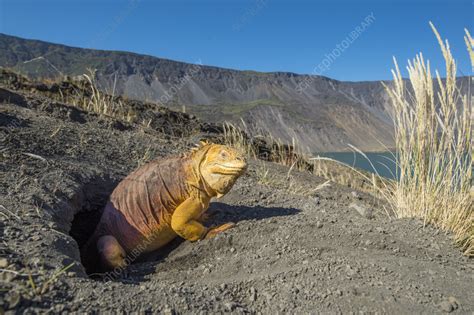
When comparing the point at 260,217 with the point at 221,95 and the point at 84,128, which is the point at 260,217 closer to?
the point at 84,128

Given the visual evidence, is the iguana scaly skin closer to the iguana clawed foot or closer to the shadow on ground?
the iguana clawed foot

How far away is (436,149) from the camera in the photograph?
199 inches

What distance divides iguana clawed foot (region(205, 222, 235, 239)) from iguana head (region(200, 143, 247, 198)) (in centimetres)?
46

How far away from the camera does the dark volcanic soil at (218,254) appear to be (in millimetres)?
2880

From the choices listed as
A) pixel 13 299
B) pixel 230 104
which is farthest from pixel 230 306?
pixel 230 104

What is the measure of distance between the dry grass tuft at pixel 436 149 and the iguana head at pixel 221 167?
230 cm

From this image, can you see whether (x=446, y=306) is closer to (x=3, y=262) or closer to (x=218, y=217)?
(x=218, y=217)

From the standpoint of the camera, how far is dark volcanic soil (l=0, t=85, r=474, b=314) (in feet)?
9.45

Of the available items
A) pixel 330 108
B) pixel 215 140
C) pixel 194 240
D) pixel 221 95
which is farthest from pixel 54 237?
pixel 221 95

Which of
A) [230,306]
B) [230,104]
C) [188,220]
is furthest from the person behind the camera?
[230,104]

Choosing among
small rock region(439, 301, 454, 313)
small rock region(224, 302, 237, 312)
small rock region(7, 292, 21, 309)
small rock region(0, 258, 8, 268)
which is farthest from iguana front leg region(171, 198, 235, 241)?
small rock region(439, 301, 454, 313)

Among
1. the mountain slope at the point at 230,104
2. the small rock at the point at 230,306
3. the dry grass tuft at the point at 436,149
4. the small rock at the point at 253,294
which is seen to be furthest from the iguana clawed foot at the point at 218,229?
the mountain slope at the point at 230,104

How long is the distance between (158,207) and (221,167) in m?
1.07

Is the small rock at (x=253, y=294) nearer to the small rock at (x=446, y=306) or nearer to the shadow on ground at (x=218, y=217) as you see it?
the small rock at (x=446, y=306)
